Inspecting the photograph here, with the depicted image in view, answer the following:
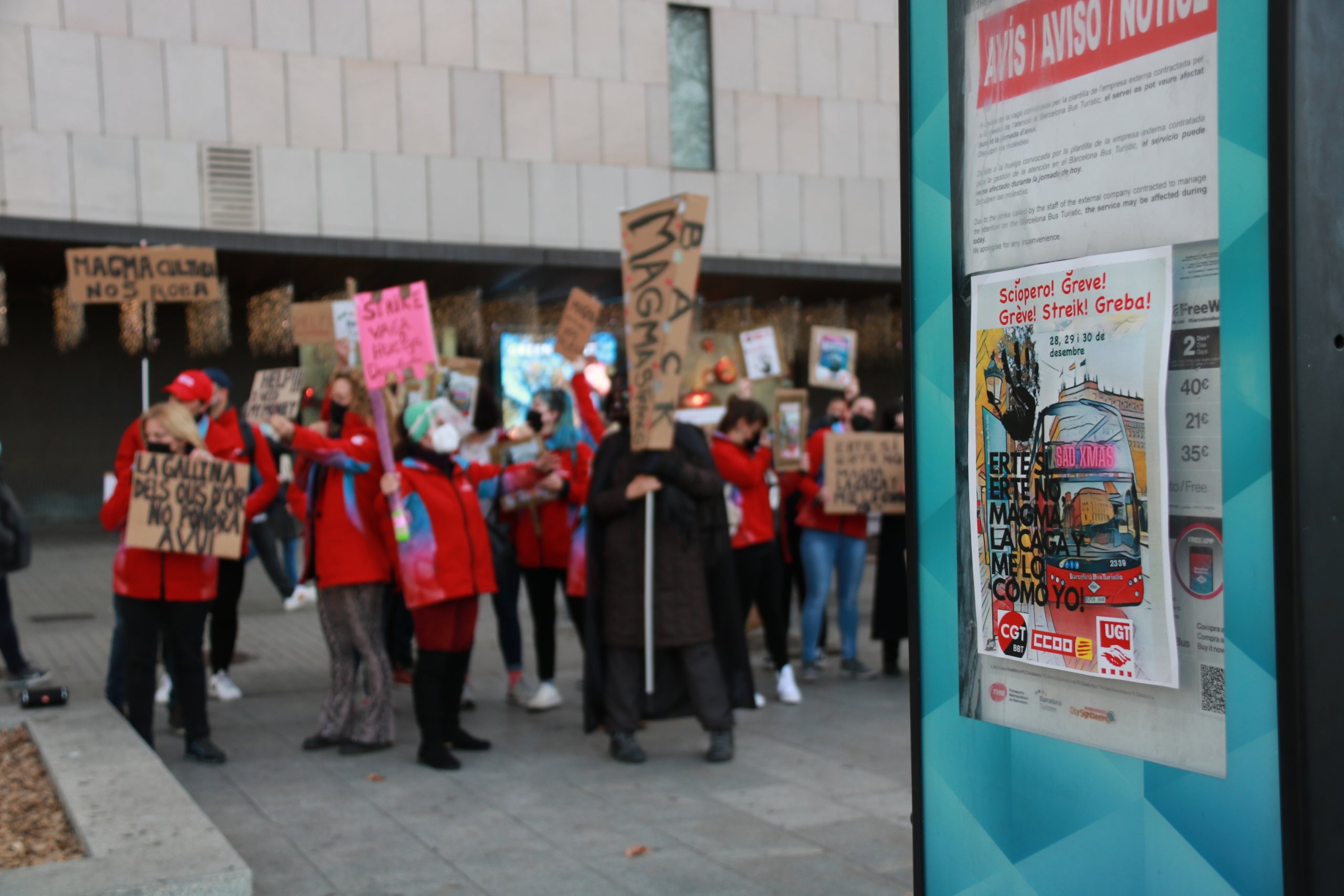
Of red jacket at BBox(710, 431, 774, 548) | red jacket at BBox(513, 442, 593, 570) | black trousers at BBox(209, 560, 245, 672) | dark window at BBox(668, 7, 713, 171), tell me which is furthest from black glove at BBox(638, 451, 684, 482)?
dark window at BBox(668, 7, 713, 171)

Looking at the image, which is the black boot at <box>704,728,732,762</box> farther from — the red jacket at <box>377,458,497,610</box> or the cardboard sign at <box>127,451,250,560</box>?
the cardboard sign at <box>127,451,250,560</box>

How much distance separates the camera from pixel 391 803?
5.60 metres

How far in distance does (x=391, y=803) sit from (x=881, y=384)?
19.6 meters

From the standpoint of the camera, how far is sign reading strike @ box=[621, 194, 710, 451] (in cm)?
612

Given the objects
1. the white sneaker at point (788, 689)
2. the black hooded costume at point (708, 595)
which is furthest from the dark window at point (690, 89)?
the black hooded costume at point (708, 595)

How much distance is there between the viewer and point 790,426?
9586 mm

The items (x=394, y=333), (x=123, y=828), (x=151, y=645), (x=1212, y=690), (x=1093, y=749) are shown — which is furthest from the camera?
(x=394, y=333)

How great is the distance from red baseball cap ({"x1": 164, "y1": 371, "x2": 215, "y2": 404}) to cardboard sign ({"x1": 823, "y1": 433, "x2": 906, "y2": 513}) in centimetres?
392

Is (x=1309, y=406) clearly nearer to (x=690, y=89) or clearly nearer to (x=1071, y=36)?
(x=1071, y=36)

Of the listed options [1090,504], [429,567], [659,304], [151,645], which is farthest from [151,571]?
[1090,504]

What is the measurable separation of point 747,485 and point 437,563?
7.52ft

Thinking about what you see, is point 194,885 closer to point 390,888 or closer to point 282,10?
point 390,888

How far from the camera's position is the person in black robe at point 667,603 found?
20.6 feet

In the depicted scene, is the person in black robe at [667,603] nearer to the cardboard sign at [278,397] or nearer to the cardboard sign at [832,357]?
the cardboard sign at [278,397]
